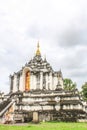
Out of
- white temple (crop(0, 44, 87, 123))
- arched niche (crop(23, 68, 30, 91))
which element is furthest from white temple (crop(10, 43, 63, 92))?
white temple (crop(0, 44, 87, 123))

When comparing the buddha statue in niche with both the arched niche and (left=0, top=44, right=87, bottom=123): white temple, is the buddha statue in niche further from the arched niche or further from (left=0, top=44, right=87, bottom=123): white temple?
(left=0, top=44, right=87, bottom=123): white temple

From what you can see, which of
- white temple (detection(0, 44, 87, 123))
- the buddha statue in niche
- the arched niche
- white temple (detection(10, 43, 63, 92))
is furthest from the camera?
the arched niche

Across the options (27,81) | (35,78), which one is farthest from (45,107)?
(27,81)

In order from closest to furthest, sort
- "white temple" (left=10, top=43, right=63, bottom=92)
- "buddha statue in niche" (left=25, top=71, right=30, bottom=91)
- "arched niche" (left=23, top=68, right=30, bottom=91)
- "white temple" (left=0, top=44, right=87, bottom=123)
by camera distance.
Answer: "white temple" (left=0, top=44, right=87, bottom=123)
"white temple" (left=10, top=43, right=63, bottom=92)
"buddha statue in niche" (left=25, top=71, right=30, bottom=91)
"arched niche" (left=23, top=68, right=30, bottom=91)

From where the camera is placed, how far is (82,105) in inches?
1400

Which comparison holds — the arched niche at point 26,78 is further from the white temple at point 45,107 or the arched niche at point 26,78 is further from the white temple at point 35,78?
the white temple at point 45,107

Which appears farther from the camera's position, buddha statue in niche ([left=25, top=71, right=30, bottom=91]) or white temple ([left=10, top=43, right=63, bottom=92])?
buddha statue in niche ([left=25, top=71, right=30, bottom=91])

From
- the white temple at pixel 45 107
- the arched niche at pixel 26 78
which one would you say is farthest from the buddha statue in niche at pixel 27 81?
the white temple at pixel 45 107

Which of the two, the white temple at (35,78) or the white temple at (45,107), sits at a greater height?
the white temple at (35,78)

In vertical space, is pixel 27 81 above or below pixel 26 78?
below

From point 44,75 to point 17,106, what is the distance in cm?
1245

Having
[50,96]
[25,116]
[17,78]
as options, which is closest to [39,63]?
[17,78]

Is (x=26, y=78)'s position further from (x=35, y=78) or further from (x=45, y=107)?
(x=45, y=107)

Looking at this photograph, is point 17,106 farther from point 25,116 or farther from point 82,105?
point 82,105
